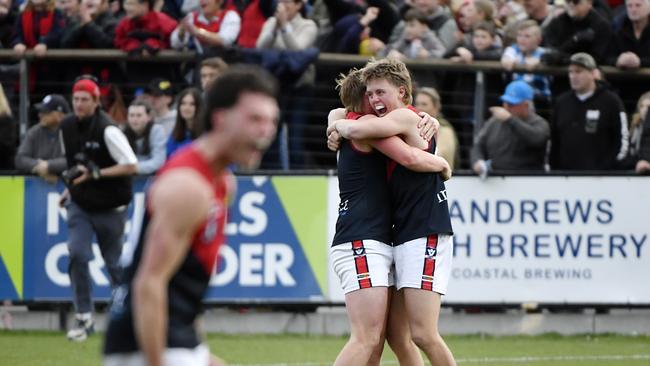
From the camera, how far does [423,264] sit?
8016 mm

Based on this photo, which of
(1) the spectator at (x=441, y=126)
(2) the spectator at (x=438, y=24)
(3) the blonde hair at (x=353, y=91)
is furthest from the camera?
(2) the spectator at (x=438, y=24)

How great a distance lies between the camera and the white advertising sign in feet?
44.4

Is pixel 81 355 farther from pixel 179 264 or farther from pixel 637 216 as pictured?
pixel 179 264

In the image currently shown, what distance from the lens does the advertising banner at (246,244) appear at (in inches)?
539

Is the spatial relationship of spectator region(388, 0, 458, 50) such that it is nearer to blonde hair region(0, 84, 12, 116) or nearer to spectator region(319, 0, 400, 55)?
spectator region(319, 0, 400, 55)

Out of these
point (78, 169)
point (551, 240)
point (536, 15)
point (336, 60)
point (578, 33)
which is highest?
point (536, 15)

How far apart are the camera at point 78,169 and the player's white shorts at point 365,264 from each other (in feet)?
17.4

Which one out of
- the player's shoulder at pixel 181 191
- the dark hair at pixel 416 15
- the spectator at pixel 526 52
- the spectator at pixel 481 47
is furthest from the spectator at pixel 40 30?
the player's shoulder at pixel 181 191

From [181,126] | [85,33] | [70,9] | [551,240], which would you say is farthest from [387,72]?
[70,9]

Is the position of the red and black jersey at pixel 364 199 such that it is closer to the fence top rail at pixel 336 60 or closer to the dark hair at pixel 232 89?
the dark hair at pixel 232 89

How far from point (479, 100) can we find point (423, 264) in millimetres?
6911

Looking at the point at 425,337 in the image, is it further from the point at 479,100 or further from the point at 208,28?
the point at 208,28

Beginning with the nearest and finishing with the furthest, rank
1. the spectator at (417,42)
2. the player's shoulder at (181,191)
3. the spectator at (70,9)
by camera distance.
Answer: the player's shoulder at (181,191) → the spectator at (417,42) → the spectator at (70,9)

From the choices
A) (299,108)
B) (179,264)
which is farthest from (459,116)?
(179,264)
